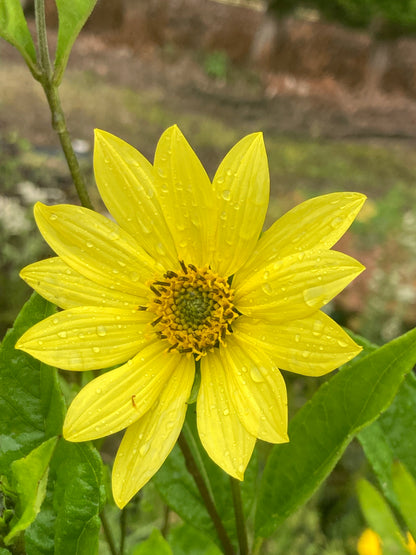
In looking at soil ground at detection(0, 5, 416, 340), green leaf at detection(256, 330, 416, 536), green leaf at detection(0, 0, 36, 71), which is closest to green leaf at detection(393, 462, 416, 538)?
green leaf at detection(256, 330, 416, 536)

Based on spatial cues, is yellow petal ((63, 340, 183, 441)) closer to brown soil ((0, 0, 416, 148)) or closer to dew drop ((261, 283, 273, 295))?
dew drop ((261, 283, 273, 295))

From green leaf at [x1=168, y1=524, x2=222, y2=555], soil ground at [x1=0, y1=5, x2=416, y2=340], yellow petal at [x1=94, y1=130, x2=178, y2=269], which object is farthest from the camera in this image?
soil ground at [x1=0, y1=5, x2=416, y2=340]

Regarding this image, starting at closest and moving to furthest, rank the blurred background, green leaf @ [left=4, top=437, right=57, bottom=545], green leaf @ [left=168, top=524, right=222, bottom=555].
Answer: green leaf @ [left=4, top=437, right=57, bottom=545] → green leaf @ [left=168, top=524, right=222, bottom=555] → the blurred background

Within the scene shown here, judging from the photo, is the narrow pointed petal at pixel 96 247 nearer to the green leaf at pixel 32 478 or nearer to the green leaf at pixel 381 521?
the green leaf at pixel 32 478

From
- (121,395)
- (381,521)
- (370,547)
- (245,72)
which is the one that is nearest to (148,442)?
(121,395)

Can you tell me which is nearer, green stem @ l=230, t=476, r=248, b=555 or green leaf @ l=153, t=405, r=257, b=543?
green stem @ l=230, t=476, r=248, b=555

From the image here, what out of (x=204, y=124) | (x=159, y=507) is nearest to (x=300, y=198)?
(x=204, y=124)

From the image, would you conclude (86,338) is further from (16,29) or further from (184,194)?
(16,29)

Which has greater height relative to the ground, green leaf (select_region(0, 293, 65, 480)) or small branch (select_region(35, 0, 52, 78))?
small branch (select_region(35, 0, 52, 78))
